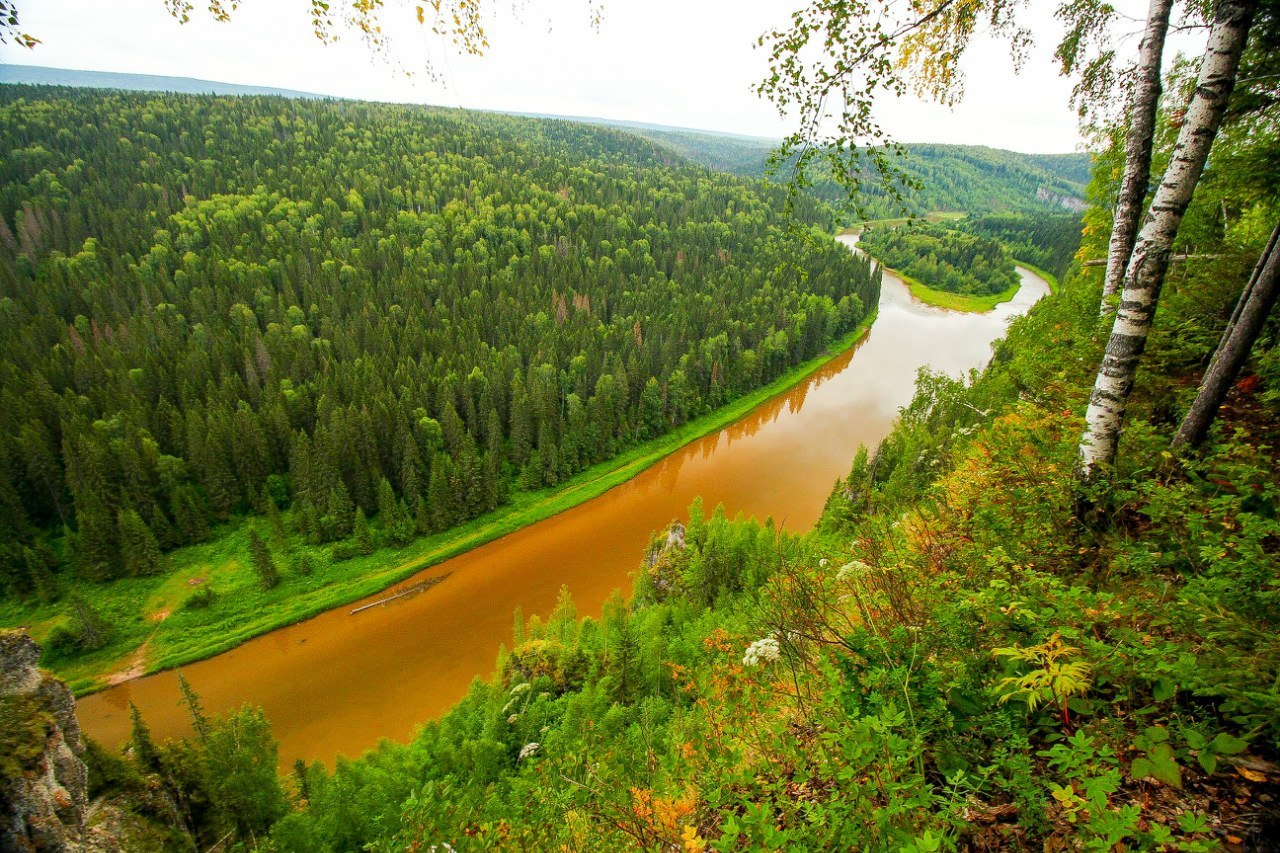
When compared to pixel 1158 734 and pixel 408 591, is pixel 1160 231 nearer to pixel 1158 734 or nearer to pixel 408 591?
pixel 1158 734

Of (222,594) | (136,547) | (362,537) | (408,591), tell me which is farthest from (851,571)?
(136,547)

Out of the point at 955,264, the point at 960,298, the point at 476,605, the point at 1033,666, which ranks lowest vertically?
the point at 476,605

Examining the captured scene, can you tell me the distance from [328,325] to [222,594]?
3133 cm

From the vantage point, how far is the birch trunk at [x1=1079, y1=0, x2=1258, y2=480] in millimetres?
4203

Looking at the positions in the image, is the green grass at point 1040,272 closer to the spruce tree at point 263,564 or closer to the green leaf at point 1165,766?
the spruce tree at point 263,564

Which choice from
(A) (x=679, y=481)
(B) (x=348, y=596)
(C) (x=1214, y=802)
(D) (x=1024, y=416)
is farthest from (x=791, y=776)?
(A) (x=679, y=481)

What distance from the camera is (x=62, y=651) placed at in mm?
25328

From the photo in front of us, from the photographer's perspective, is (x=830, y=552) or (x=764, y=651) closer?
(x=764, y=651)

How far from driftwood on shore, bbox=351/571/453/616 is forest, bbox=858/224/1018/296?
87919 millimetres

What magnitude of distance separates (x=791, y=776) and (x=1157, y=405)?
6392mm

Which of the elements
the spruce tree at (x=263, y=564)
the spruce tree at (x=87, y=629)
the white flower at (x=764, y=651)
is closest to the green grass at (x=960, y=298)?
the spruce tree at (x=263, y=564)

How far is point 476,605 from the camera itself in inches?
1148

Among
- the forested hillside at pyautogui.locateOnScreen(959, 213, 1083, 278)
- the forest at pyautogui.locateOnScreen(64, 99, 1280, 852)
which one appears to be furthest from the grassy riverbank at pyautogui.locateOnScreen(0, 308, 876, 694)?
the forested hillside at pyautogui.locateOnScreen(959, 213, 1083, 278)

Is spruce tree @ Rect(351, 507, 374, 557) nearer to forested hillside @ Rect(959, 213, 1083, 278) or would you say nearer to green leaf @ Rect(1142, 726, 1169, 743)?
green leaf @ Rect(1142, 726, 1169, 743)
